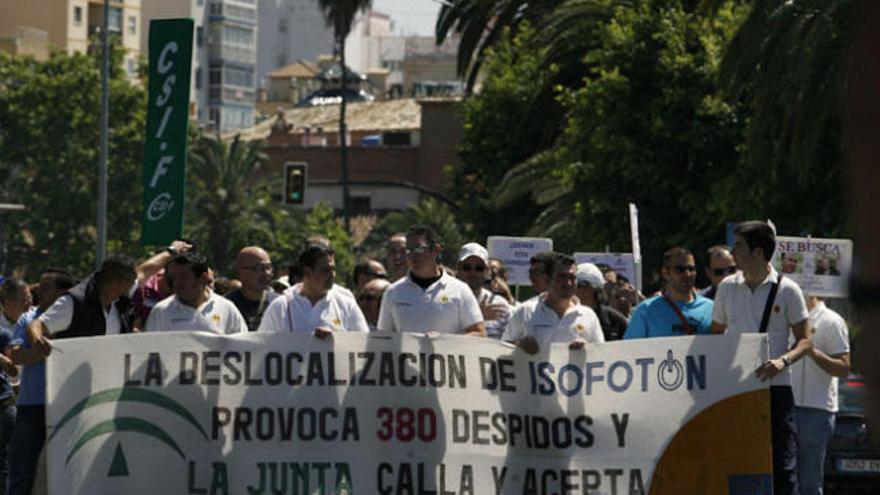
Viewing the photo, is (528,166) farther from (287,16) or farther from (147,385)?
(287,16)

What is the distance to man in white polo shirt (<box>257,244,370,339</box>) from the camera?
978 centimetres

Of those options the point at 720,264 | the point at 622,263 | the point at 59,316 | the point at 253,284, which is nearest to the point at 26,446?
the point at 59,316

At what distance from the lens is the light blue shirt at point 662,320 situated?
10.5 meters

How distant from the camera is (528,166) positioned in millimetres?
41188

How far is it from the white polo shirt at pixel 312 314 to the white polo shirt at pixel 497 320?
7.35ft

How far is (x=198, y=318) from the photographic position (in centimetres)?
984

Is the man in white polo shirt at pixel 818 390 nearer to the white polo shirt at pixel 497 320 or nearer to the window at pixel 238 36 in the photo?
the white polo shirt at pixel 497 320

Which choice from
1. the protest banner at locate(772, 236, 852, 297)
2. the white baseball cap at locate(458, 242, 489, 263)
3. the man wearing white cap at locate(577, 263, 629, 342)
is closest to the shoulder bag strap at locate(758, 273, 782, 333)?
the man wearing white cap at locate(577, 263, 629, 342)

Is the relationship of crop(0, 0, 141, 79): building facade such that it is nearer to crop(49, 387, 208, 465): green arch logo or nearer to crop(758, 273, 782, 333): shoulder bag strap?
crop(49, 387, 208, 465): green arch logo

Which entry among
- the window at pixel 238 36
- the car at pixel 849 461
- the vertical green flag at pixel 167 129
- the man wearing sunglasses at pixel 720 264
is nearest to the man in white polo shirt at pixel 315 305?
the man wearing sunglasses at pixel 720 264

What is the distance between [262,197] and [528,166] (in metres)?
39.6

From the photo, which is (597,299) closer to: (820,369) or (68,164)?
(820,369)

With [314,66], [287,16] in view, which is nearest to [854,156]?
[314,66]

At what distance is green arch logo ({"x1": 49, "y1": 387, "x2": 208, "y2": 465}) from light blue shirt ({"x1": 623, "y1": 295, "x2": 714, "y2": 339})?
2.45m
